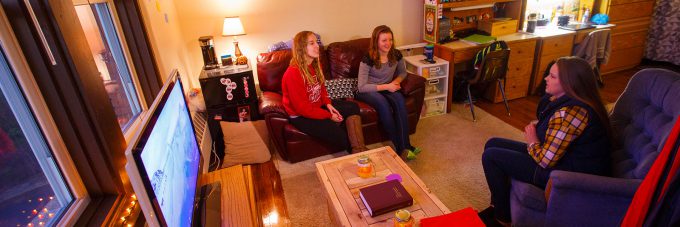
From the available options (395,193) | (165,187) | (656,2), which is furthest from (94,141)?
(656,2)

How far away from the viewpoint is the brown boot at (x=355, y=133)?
2.74m

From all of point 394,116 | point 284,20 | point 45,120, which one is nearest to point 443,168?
Result: point 394,116

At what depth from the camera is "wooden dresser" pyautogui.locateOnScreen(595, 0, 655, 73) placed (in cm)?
416

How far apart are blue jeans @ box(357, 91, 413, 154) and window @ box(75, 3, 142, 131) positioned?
1695mm

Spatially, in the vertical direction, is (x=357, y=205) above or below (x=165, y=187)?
below

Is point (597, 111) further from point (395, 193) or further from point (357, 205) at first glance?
point (357, 205)

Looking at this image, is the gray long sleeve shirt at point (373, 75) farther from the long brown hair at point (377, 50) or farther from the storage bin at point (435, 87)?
the storage bin at point (435, 87)

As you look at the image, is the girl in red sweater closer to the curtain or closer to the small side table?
the small side table

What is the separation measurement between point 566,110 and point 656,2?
4237 millimetres

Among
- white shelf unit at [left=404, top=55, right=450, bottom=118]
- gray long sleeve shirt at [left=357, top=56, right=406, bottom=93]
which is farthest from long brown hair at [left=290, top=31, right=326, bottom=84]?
white shelf unit at [left=404, top=55, right=450, bottom=118]

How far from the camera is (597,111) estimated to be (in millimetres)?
1581

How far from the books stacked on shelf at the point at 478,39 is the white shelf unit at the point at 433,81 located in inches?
15.7

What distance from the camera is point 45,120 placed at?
1.13m

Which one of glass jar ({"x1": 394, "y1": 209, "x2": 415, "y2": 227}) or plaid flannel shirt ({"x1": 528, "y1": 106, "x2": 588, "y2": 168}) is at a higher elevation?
plaid flannel shirt ({"x1": 528, "y1": 106, "x2": 588, "y2": 168})
